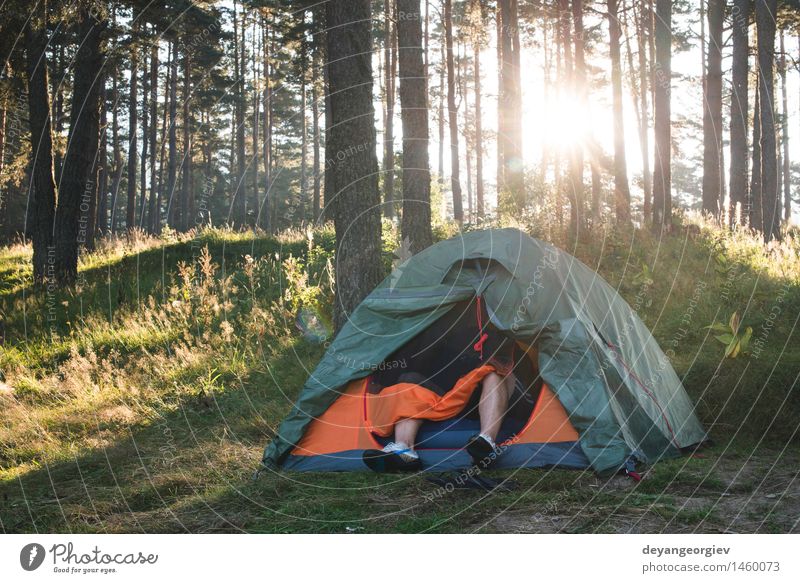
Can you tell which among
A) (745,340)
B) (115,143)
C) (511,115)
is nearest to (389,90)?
(511,115)

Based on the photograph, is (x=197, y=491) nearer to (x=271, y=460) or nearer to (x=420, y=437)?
(x=271, y=460)

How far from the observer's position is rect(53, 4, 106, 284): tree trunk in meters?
12.9

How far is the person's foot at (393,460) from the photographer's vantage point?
536 centimetres

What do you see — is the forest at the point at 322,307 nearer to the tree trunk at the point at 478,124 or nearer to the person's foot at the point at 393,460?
the person's foot at the point at 393,460

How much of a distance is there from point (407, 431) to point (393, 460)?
0.98 ft

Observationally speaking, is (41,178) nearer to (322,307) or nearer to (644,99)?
(322,307)

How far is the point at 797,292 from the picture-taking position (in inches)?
329

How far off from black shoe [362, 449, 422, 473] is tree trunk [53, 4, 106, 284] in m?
9.50

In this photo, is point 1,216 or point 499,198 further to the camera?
point 1,216

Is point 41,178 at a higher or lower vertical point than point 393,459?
higher

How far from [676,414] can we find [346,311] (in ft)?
11.7

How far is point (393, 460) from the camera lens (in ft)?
17.6

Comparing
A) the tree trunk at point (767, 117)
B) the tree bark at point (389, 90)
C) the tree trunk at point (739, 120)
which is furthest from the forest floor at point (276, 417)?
the tree bark at point (389, 90)

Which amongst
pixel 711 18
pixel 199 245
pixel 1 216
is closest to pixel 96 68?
pixel 199 245
